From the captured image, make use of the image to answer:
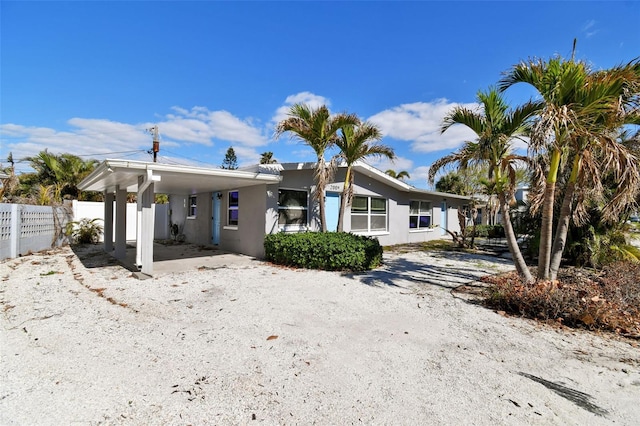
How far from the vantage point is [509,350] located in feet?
12.2

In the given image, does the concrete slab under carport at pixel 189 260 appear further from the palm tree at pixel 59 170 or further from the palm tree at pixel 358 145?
the palm tree at pixel 59 170

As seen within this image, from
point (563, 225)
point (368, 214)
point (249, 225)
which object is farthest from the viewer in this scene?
point (368, 214)

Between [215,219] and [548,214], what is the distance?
37.2ft

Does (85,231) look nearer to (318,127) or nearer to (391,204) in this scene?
(318,127)

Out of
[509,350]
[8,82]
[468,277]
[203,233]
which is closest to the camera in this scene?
[509,350]

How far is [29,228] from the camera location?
398 inches

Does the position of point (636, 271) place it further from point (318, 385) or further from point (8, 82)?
point (8, 82)

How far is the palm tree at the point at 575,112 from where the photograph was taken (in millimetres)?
4973

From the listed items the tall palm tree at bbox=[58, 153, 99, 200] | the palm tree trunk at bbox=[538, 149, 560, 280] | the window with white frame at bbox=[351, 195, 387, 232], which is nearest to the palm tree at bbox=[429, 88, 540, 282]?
the palm tree trunk at bbox=[538, 149, 560, 280]

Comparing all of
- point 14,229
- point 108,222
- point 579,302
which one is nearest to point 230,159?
point 108,222

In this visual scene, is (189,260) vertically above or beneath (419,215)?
beneath

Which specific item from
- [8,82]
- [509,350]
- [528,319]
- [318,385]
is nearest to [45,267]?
[8,82]

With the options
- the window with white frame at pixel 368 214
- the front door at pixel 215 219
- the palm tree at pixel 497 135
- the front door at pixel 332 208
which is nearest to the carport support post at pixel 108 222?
the front door at pixel 215 219

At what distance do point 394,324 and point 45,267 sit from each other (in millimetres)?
9322
